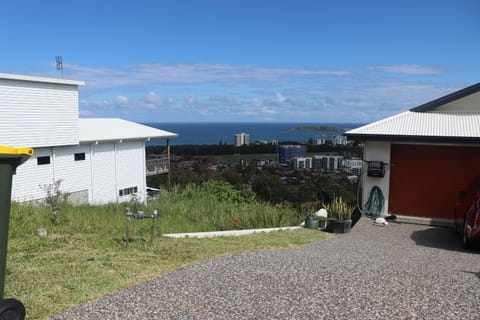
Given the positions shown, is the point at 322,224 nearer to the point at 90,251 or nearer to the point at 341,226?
the point at 341,226

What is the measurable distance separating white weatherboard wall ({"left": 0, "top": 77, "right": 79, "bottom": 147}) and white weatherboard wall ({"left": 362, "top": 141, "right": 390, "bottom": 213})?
15191 mm

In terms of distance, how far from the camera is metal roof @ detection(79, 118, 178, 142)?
23367 millimetres

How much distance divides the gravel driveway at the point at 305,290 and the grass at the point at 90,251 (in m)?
0.37

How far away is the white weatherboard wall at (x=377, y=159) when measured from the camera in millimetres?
11164

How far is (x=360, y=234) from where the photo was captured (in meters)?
9.86

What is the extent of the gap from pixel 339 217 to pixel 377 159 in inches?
78.7

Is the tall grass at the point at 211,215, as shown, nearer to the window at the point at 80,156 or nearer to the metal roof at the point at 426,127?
the metal roof at the point at 426,127

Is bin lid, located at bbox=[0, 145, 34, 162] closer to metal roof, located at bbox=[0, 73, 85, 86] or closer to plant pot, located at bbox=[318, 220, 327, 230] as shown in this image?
plant pot, located at bbox=[318, 220, 327, 230]

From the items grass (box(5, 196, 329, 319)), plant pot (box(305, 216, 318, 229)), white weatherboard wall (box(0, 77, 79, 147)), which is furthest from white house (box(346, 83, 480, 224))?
white weatherboard wall (box(0, 77, 79, 147))

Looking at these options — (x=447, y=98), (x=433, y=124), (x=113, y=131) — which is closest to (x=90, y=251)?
(x=433, y=124)

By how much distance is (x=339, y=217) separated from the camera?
10.7 metres

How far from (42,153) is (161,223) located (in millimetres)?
13501

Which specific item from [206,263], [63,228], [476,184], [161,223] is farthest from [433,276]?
[63,228]

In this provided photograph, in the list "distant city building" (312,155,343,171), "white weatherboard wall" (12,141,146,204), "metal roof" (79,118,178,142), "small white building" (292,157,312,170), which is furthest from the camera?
"small white building" (292,157,312,170)
